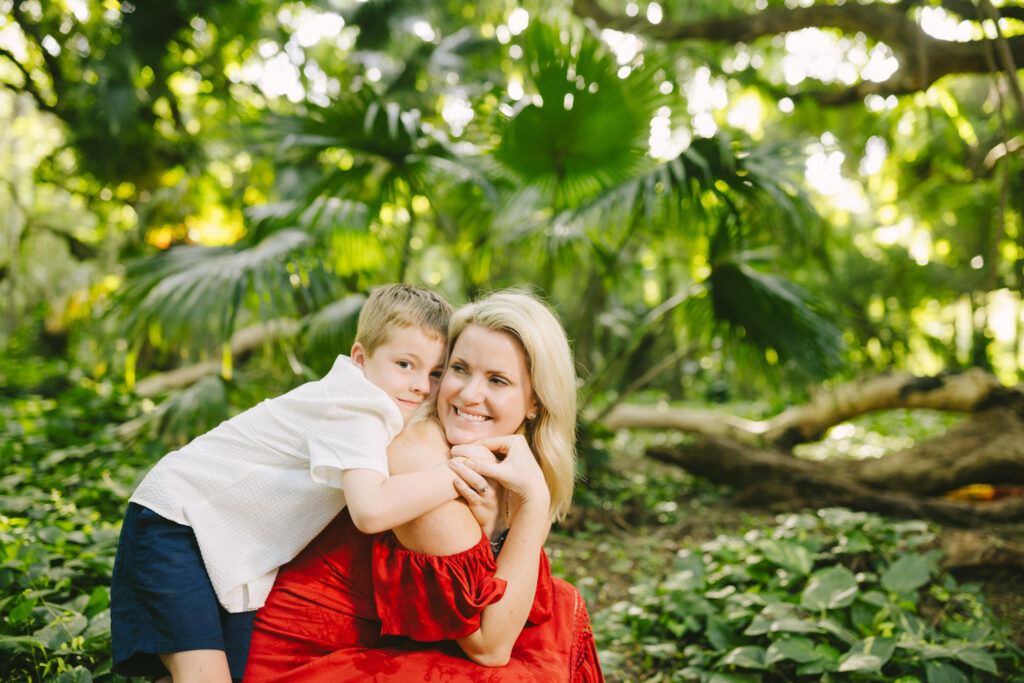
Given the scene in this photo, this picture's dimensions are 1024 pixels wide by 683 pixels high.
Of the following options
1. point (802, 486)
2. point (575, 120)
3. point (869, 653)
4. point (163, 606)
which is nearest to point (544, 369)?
point (163, 606)

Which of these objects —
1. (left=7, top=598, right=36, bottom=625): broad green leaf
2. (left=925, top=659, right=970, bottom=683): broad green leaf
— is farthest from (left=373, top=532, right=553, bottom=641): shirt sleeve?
(left=925, top=659, right=970, bottom=683): broad green leaf

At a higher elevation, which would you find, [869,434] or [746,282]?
[746,282]

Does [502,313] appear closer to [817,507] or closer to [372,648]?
[372,648]

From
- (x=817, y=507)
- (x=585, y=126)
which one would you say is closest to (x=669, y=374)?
(x=817, y=507)

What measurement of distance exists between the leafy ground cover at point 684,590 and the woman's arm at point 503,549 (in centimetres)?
95

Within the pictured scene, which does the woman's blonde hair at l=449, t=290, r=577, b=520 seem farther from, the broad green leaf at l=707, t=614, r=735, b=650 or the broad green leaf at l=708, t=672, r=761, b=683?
→ the broad green leaf at l=707, t=614, r=735, b=650

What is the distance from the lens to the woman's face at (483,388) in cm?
139

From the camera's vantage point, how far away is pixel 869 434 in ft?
25.0

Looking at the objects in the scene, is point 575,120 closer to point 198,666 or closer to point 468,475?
point 468,475

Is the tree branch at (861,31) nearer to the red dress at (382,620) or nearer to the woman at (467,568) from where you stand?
the woman at (467,568)

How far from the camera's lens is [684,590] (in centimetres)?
261

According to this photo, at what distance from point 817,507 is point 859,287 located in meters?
5.50

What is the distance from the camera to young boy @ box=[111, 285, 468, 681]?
1173 mm

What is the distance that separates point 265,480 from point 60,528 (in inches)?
64.6
